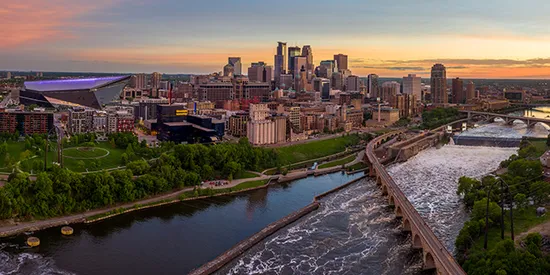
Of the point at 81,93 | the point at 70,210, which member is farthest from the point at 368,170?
the point at 81,93

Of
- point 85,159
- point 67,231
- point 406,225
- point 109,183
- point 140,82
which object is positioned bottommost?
point 67,231

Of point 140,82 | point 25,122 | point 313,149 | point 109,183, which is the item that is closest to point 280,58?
point 140,82

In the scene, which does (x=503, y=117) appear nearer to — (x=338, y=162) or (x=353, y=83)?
(x=338, y=162)

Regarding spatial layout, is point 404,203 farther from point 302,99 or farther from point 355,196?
point 302,99

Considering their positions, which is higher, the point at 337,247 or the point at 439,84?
the point at 439,84

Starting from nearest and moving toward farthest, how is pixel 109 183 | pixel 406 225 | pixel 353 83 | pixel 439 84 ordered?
pixel 406 225 → pixel 109 183 → pixel 439 84 → pixel 353 83

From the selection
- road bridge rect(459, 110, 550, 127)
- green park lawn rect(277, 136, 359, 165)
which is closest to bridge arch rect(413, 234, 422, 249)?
green park lawn rect(277, 136, 359, 165)
